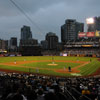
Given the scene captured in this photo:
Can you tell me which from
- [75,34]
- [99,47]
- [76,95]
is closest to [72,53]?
[99,47]

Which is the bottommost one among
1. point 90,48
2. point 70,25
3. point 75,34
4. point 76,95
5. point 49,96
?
point 76,95

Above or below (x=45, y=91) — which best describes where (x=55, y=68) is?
below

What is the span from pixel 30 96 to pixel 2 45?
161777 millimetres

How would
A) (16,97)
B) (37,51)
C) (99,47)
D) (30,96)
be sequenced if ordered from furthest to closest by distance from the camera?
(37,51), (99,47), (30,96), (16,97)

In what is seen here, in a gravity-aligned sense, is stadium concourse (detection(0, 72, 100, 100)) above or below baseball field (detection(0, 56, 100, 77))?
above

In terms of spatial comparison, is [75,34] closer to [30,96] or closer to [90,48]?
[90,48]

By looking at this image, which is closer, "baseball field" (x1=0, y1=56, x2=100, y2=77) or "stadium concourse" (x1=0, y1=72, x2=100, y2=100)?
"stadium concourse" (x1=0, y1=72, x2=100, y2=100)

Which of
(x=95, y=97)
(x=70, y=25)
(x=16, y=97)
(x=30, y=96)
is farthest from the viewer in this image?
(x=70, y=25)

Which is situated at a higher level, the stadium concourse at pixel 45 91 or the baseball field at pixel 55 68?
the stadium concourse at pixel 45 91

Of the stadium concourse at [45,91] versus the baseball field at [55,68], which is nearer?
the stadium concourse at [45,91]

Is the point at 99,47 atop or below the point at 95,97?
atop

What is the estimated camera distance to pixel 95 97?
5758 millimetres

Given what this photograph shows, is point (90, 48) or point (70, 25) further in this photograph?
point (70, 25)

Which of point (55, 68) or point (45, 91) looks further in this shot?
point (55, 68)
